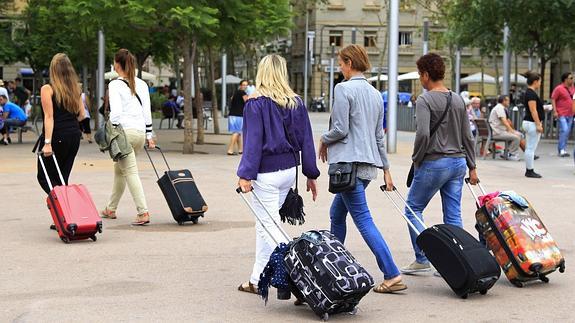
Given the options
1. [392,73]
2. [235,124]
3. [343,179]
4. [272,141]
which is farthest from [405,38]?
[272,141]

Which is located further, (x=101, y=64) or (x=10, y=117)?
(x=101, y=64)

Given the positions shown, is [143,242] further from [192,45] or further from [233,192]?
[192,45]

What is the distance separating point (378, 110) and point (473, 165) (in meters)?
1.09

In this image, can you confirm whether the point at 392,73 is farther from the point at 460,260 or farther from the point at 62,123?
the point at 460,260

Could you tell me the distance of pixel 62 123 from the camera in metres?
10.4

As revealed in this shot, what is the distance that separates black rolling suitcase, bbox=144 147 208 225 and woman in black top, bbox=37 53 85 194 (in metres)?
1.07

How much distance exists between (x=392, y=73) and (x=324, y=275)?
16.8 metres

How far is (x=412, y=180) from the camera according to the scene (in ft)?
27.3

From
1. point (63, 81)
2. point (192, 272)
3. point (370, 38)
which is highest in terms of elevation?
point (370, 38)

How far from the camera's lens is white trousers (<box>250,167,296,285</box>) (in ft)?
23.5

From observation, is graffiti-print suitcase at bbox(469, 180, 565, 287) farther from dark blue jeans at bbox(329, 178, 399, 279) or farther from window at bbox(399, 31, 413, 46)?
window at bbox(399, 31, 413, 46)

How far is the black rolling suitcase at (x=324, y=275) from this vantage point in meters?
6.40

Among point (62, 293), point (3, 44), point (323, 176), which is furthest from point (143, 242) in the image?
point (3, 44)

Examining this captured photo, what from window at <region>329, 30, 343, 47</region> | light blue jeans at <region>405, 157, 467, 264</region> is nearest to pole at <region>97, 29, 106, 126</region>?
light blue jeans at <region>405, 157, 467, 264</region>
